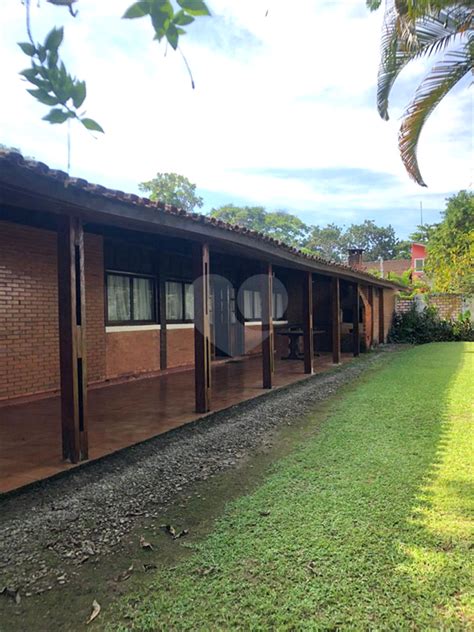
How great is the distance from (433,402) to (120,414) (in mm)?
4687

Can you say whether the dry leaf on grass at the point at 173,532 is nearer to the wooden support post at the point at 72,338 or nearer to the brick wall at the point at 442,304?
the wooden support post at the point at 72,338

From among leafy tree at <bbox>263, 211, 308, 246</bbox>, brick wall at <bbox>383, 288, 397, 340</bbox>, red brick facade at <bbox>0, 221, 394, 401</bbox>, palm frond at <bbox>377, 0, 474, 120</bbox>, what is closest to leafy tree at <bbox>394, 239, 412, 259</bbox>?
leafy tree at <bbox>263, 211, 308, 246</bbox>

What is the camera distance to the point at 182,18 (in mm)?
1405

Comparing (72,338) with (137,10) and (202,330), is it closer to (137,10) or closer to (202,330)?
(202,330)

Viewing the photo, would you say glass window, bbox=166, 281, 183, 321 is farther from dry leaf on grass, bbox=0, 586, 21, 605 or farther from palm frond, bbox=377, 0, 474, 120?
dry leaf on grass, bbox=0, 586, 21, 605

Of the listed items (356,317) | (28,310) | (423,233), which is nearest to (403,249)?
(423,233)

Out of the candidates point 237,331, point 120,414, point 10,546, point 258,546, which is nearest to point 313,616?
point 258,546

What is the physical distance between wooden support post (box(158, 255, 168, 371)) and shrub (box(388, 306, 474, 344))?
1226cm

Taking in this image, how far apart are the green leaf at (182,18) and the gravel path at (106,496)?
2.72m

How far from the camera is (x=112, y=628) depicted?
2.14 m

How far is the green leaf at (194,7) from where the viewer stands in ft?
4.51

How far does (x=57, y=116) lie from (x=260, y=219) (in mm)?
49874

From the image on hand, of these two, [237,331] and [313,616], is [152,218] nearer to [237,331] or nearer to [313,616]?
[313,616]

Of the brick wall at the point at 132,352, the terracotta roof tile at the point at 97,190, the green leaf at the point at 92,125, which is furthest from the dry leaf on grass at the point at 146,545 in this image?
the brick wall at the point at 132,352
